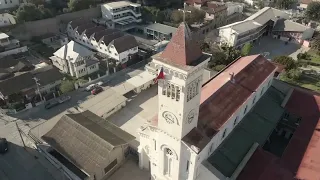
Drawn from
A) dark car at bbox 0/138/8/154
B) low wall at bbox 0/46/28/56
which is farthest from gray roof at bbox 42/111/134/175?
low wall at bbox 0/46/28/56

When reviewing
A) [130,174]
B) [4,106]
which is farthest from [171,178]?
[4,106]

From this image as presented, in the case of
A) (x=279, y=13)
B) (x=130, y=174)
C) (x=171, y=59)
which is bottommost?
(x=130, y=174)

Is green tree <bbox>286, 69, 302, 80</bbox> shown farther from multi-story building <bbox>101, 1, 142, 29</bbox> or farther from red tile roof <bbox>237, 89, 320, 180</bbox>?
multi-story building <bbox>101, 1, 142, 29</bbox>

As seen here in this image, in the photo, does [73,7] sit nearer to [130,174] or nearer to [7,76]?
[7,76]

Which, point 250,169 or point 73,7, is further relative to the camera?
point 73,7

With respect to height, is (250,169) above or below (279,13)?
below

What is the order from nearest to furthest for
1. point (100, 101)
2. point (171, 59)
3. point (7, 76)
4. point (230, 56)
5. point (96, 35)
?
point (171, 59) → point (100, 101) → point (7, 76) → point (230, 56) → point (96, 35)
